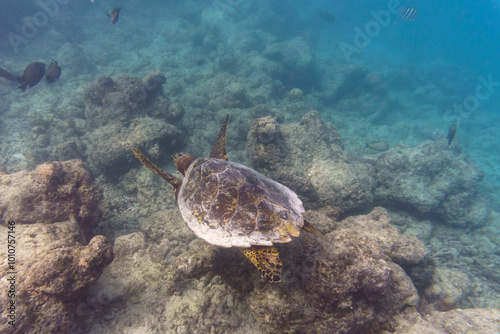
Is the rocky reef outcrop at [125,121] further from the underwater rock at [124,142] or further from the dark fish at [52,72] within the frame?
the dark fish at [52,72]

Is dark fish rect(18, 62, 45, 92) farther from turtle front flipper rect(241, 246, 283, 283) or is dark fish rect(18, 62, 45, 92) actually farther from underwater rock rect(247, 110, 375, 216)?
turtle front flipper rect(241, 246, 283, 283)

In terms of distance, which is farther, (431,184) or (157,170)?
(431,184)

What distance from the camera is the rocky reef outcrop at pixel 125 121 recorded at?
5516 millimetres

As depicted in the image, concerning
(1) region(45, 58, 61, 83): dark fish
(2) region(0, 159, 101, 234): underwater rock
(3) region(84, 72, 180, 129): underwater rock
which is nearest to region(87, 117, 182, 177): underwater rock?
(3) region(84, 72, 180, 129): underwater rock

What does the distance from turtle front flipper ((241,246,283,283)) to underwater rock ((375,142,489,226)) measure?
19.6 ft

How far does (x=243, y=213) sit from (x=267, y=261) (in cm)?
66

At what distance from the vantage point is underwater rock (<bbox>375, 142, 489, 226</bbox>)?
6594 millimetres

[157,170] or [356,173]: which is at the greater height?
[356,173]

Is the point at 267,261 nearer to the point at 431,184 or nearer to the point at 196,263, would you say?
the point at 196,263

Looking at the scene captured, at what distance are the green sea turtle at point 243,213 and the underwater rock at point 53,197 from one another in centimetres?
210

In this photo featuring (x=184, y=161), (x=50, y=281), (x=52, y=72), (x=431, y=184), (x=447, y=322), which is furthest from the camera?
(x=431, y=184)

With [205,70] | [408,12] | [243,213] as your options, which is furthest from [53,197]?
[408,12]

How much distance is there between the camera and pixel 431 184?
7164 millimetres

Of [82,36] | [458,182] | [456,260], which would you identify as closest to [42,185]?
[456,260]
